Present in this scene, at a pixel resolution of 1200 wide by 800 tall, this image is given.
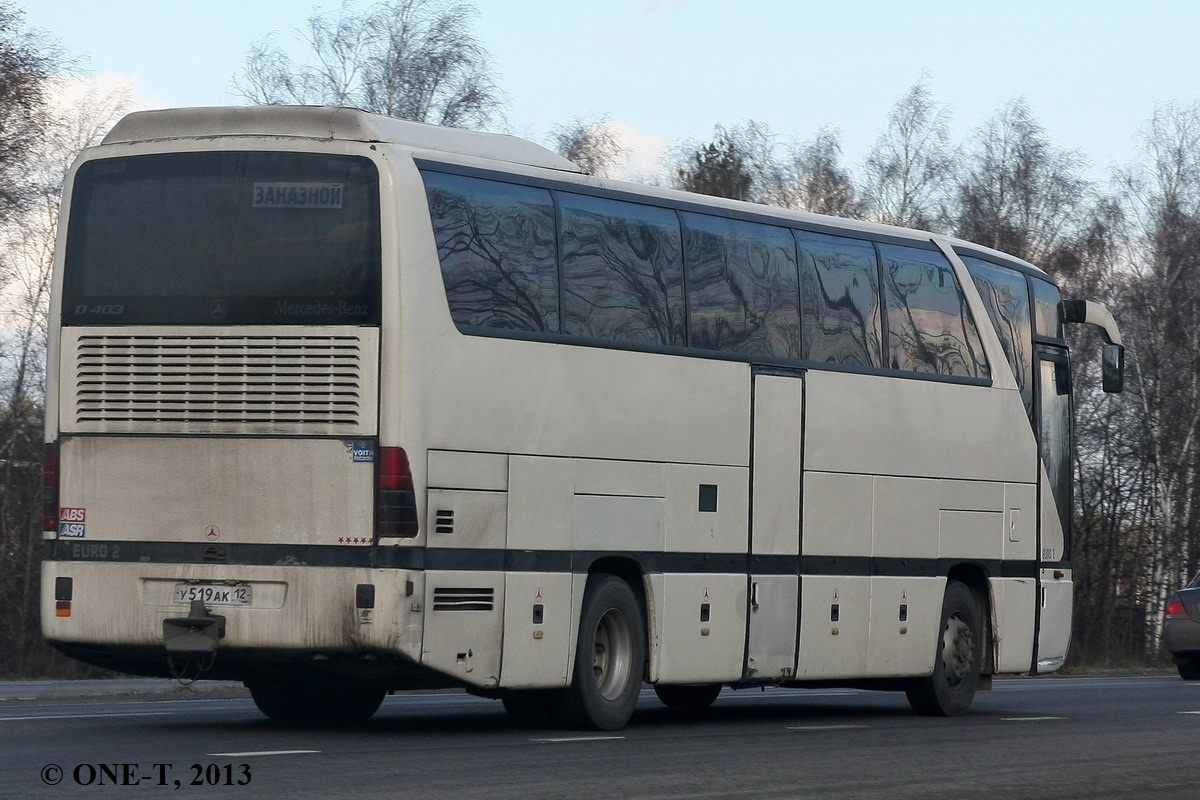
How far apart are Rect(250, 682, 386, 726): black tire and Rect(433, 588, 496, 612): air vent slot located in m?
1.64

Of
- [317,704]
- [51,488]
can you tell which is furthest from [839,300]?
[51,488]

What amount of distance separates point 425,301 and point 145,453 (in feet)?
6.74

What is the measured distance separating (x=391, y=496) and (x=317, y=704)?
2.83 m

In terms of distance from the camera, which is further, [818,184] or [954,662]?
[818,184]

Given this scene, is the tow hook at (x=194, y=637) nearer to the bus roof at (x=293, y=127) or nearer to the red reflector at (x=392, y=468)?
the red reflector at (x=392, y=468)

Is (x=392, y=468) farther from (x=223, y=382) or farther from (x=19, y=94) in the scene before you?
(x=19, y=94)

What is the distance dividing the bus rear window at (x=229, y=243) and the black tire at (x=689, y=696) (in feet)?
19.9

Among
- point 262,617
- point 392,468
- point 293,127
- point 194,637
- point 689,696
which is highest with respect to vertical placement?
point 293,127

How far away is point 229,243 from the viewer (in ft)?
42.9

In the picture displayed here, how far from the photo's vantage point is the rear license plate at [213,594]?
12891mm

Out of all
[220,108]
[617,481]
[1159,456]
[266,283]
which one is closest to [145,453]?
[266,283]

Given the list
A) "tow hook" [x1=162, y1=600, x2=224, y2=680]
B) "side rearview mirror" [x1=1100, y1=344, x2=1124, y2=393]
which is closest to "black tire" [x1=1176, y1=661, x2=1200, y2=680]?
"side rearview mirror" [x1=1100, y1=344, x2=1124, y2=393]

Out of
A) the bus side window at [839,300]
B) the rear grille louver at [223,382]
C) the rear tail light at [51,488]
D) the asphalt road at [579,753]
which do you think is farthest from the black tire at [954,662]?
the rear tail light at [51,488]

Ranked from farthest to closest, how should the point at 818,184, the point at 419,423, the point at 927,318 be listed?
1. the point at 818,184
2. the point at 927,318
3. the point at 419,423
